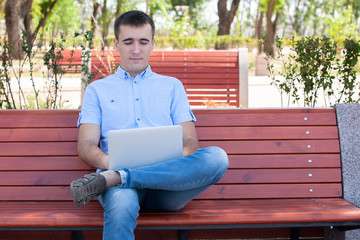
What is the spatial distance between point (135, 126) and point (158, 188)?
2.12 ft

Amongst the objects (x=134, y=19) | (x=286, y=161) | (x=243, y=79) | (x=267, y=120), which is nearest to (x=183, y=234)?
(x=286, y=161)

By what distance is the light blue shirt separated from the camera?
3516 millimetres

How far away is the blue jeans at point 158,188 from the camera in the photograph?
110 inches

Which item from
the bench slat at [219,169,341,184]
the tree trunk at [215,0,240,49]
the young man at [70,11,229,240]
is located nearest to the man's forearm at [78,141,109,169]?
the young man at [70,11,229,240]

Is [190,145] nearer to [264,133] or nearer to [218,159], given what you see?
[218,159]

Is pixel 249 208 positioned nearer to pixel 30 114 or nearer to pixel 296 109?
pixel 296 109

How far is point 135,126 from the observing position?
11.6ft

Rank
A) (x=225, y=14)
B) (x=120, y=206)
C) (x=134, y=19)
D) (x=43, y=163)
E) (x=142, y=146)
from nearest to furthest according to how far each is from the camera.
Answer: (x=120, y=206) < (x=142, y=146) < (x=134, y=19) < (x=43, y=163) < (x=225, y=14)

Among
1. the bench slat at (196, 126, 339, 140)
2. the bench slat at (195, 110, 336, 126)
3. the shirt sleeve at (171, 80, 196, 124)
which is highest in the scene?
the shirt sleeve at (171, 80, 196, 124)

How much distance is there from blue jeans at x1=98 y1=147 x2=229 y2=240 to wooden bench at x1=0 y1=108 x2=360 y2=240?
41 centimetres

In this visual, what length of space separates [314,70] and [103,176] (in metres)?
3.28

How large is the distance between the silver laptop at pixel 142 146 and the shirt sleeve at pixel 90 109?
22.7 inches

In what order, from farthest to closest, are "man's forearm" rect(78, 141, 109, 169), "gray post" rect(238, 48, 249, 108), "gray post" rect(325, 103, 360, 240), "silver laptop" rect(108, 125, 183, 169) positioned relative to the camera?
"gray post" rect(238, 48, 249, 108) < "gray post" rect(325, 103, 360, 240) < "man's forearm" rect(78, 141, 109, 169) < "silver laptop" rect(108, 125, 183, 169)

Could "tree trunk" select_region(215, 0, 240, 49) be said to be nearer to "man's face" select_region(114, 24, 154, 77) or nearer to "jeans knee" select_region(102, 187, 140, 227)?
"man's face" select_region(114, 24, 154, 77)
